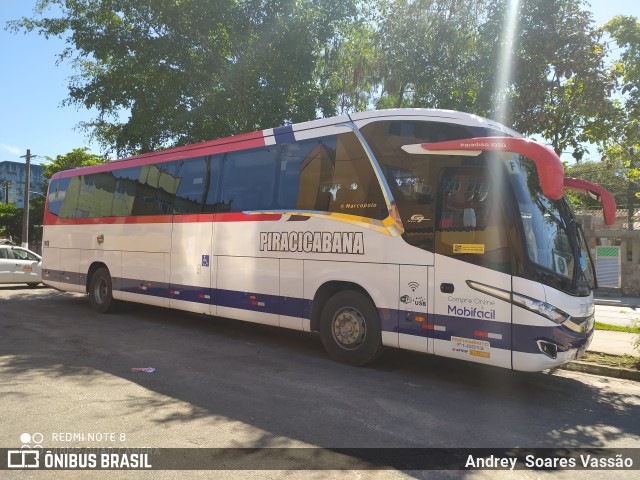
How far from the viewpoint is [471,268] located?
19.7 ft

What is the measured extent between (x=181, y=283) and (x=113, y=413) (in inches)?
199

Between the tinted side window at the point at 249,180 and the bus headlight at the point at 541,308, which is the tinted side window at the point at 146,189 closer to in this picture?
the tinted side window at the point at 249,180

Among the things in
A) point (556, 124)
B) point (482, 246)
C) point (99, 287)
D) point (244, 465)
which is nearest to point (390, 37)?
point (556, 124)

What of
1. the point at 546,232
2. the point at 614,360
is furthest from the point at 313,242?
the point at 614,360

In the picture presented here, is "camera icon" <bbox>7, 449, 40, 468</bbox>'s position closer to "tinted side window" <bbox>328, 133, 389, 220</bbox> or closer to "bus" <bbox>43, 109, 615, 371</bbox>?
"bus" <bbox>43, 109, 615, 371</bbox>

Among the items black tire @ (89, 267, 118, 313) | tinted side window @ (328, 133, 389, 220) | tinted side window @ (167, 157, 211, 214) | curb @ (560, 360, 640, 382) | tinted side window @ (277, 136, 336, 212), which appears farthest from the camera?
black tire @ (89, 267, 118, 313)

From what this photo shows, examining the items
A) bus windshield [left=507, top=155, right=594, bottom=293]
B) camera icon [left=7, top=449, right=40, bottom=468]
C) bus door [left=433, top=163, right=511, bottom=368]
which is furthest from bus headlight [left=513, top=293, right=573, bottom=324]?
camera icon [left=7, top=449, right=40, bottom=468]

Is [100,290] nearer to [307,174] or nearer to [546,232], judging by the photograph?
[307,174]

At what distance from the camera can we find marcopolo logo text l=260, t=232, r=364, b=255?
23.3ft

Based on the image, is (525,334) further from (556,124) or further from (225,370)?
(556,124)

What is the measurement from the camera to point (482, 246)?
5.96 m

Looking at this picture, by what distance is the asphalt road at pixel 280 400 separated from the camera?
4.44 m

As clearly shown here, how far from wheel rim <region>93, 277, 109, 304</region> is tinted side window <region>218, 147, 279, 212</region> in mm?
4512

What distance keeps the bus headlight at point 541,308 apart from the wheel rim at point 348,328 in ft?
7.12
